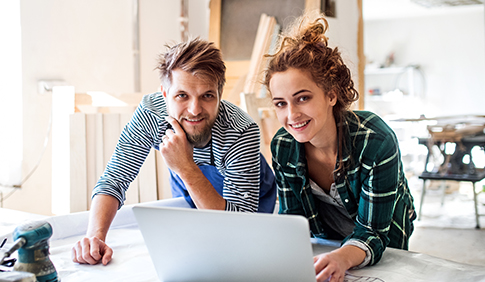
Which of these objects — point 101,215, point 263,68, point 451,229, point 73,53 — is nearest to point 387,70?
point 451,229

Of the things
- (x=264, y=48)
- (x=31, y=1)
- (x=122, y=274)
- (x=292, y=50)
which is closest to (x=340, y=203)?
(x=292, y=50)

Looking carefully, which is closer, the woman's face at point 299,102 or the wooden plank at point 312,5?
the woman's face at point 299,102

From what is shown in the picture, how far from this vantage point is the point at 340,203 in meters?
1.25

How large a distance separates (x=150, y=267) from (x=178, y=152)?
1.34ft

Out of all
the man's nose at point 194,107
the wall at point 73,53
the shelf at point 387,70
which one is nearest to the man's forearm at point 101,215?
the man's nose at point 194,107

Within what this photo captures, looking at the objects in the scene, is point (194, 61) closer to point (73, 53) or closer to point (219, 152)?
point (219, 152)

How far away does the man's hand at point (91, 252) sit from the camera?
1.02 meters

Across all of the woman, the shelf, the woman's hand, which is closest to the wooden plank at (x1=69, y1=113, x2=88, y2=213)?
the woman

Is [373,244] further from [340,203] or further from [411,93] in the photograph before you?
[411,93]

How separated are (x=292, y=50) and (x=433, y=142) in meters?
3.69

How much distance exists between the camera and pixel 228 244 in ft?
2.46

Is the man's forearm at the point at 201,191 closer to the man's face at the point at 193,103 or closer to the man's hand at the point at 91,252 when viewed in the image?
the man's face at the point at 193,103

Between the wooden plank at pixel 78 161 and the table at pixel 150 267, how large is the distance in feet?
1.78

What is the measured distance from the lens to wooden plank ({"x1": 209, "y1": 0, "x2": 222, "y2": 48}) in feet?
11.1
